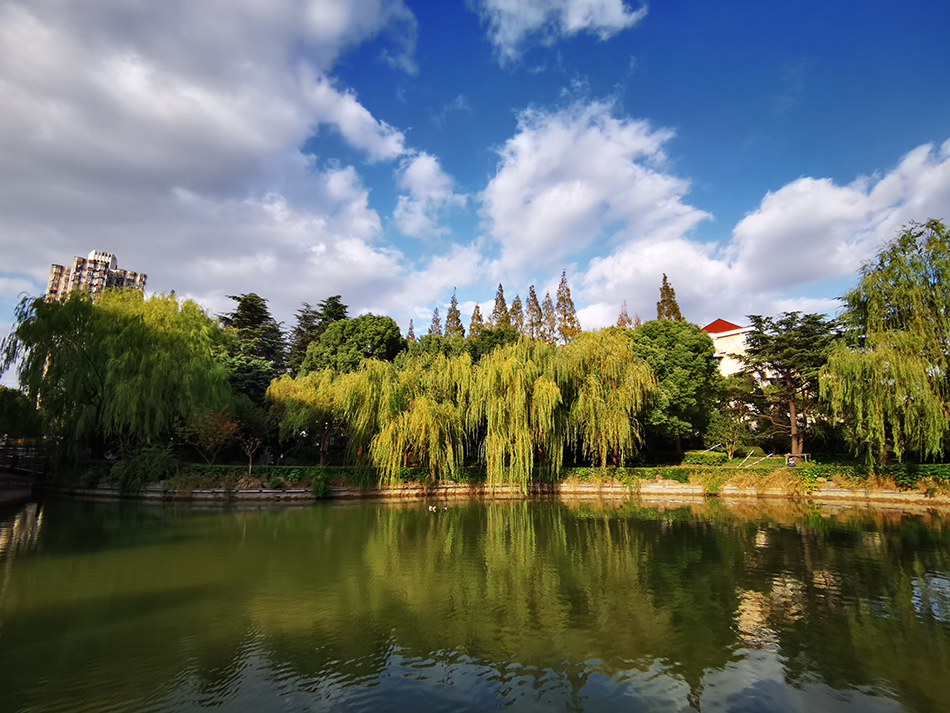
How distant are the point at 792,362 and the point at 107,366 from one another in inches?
1269

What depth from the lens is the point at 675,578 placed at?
30.9ft

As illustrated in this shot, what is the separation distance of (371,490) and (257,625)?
52.4 ft

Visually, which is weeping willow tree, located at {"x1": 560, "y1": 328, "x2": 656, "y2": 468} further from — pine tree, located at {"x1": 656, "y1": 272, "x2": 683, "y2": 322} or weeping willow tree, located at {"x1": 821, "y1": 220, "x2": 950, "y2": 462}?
pine tree, located at {"x1": 656, "y1": 272, "x2": 683, "y2": 322}

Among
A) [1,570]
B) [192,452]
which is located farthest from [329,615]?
[192,452]

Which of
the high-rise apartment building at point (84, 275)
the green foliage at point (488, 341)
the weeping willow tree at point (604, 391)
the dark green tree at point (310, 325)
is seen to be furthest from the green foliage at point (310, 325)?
the high-rise apartment building at point (84, 275)

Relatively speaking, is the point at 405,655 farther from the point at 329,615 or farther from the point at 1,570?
the point at 1,570

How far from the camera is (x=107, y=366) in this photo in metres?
19.6

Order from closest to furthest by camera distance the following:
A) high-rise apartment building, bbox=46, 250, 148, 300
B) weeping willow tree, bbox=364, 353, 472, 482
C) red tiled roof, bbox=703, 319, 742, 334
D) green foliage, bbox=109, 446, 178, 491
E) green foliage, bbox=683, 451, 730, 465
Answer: green foliage, bbox=109, 446, 178, 491
weeping willow tree, bbox=364, 353, 472, 482
green foliage, bbox=683, 451, 730, 465
red tiled roof, bbox=703, 319, 742, 334
high-rise apartment building, bbox=46, 250, 148, 300

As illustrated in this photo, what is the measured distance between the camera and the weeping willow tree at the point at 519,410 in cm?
2228

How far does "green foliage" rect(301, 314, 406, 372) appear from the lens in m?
32.9

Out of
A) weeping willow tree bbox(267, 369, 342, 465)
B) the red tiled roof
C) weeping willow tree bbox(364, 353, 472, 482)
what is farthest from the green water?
the red tiled roof

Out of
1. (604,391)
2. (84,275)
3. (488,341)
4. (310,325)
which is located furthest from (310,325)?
(84,275)

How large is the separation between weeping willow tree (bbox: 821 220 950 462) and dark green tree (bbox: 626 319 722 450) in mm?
8809

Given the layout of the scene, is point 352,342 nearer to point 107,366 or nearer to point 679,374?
point 107,366
